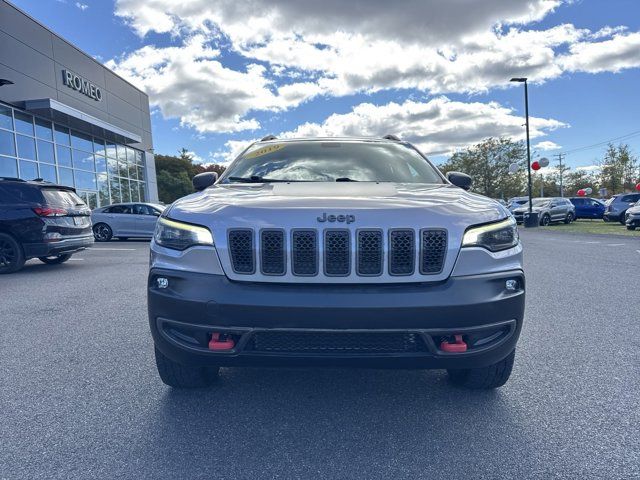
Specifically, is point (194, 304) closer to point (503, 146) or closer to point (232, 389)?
point (232, 389)

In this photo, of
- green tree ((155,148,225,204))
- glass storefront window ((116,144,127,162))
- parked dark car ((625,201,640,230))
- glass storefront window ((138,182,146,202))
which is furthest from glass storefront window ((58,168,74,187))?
green tree ((155,148,225,204))

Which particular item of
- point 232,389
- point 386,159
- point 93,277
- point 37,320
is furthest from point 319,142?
point 93,277

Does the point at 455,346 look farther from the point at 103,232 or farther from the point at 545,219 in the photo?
the point at 545,219

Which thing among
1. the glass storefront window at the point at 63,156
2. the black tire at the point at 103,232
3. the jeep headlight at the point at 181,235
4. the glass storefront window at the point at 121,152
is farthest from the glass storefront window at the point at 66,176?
the jeep headlight at the point at 181,235

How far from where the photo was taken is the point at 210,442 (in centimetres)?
222

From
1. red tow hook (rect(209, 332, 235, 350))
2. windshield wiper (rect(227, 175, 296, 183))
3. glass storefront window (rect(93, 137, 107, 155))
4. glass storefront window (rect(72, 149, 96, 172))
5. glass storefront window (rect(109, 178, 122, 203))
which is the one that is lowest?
red tow hook (rect(209, 332, 235, 350))

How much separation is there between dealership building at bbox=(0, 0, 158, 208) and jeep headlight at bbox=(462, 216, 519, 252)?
18.8 m

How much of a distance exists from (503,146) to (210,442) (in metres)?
51.8

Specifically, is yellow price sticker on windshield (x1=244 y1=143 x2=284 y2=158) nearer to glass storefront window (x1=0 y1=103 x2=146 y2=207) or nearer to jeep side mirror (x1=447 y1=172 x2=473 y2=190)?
jeep side mirror (x1=447 y1=172 x2=473 y2=190)

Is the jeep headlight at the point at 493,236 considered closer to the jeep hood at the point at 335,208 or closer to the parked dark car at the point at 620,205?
the jeep hood at the point at 335,208

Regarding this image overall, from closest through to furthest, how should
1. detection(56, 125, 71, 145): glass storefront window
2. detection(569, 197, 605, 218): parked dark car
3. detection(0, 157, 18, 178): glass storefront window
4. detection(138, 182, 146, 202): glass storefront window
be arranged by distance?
detection(0, 157, 18, 178): glass storefront window → detection(56, 125, 71, 145): glass storefront window → detection(569, 197, 605, 218): parked dark car → detection(138, 182, 146, 202): glass storefront window

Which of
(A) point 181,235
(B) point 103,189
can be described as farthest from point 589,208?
(A) point 181,235

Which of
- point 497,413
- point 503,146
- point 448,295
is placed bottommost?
point 497,413

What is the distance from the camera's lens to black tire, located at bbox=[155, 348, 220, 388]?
2617 millimetres
